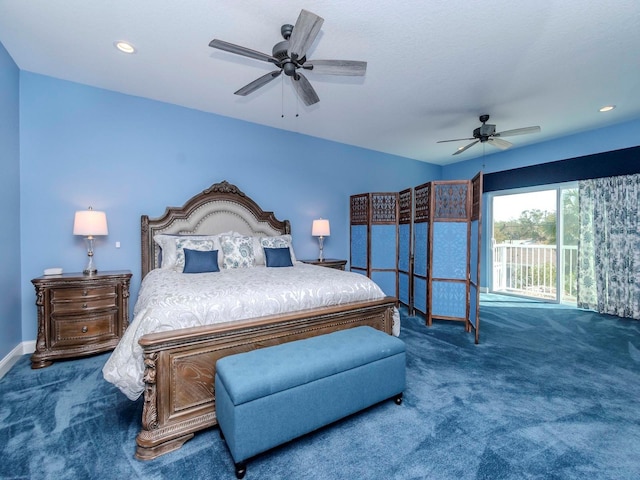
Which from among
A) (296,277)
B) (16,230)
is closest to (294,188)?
(296,277)

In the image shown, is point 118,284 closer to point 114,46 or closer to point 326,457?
point 114,46

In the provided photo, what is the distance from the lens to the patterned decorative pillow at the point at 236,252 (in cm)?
360

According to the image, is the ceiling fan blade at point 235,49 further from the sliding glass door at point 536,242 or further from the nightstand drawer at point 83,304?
the sliding glass door at point 536,242

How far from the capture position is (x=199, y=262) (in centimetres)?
323

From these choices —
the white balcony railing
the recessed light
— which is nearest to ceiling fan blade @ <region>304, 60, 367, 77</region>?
the recessed light

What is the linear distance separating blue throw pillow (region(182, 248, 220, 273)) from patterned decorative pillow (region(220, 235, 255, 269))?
259 millimetres

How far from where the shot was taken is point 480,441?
1.85m

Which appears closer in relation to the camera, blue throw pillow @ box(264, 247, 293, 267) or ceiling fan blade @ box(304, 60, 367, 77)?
ceiling fan blade @ box(304, 60, 367, 77)

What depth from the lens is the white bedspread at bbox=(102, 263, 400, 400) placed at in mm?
1837

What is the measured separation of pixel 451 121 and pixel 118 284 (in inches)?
204

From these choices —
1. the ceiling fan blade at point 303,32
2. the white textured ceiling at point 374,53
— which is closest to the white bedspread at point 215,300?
the ceiling fan blade at point 303,32

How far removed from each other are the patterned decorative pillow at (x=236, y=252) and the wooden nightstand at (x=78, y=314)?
1065mm

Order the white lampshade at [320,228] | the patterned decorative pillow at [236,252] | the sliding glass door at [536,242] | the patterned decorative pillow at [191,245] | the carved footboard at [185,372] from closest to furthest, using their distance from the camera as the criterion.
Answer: the carved footboard at [185,372] → the patterned decorative pillow at [191,245] → the patterned decorative pillow at [236,252] → the white lampshade at [320,228] → the sliding glass door at [536,242]

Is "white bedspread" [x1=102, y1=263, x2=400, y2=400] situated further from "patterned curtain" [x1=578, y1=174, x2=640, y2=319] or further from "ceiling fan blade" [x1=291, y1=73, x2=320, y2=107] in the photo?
"patterned curtain" [x1=578, y1=174, x2=640, y2=319]
